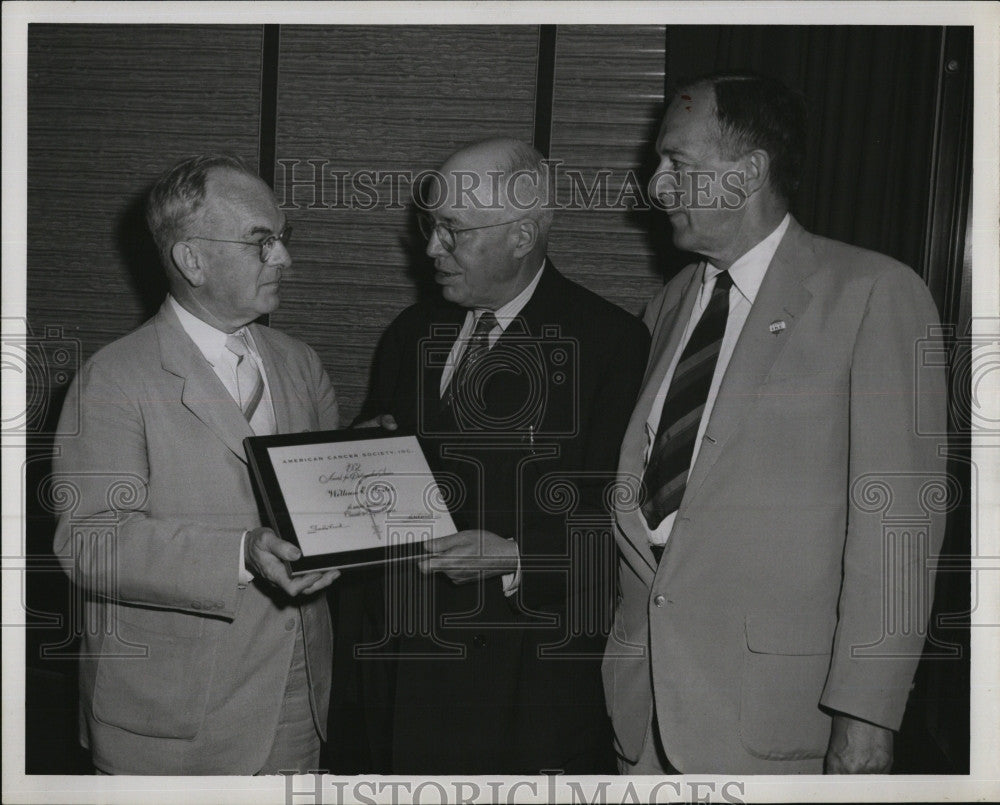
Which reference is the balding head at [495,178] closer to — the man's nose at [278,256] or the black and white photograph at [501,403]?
the black and white photograph at [501,403]

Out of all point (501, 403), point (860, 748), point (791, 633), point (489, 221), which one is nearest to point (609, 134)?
point (489, 221)

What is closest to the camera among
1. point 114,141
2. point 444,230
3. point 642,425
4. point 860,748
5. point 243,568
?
point 860,748

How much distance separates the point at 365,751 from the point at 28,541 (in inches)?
34.4

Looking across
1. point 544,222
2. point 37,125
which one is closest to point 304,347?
point 544,222

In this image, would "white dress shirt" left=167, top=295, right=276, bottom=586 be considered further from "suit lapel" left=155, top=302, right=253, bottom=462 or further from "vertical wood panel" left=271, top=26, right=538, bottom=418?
"vertical wood panel" left=271, top=26, right=538, bottom=418

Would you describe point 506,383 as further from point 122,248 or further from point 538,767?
point 122,248

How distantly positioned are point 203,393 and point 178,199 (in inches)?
16.1

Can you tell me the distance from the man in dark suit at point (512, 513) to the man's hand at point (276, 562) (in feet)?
0.79

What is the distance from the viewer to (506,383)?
196cm

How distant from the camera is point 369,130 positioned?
2162 mm

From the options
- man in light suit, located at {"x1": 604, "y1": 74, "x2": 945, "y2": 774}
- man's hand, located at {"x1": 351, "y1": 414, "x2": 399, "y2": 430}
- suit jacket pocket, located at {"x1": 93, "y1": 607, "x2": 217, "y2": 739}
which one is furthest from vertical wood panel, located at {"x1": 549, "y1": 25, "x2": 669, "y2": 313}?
suit jacket pocket, located at {"x1": 93, "y1": 607, "x2": 217, "y2": 739}

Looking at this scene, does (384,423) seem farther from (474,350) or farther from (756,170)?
(756,170)

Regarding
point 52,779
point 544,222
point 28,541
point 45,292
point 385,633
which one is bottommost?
point 52,779

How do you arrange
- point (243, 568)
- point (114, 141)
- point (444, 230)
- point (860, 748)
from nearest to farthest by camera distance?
point (860, 748) < point (243, 568) < point (444, 230) < point (114, 141)
